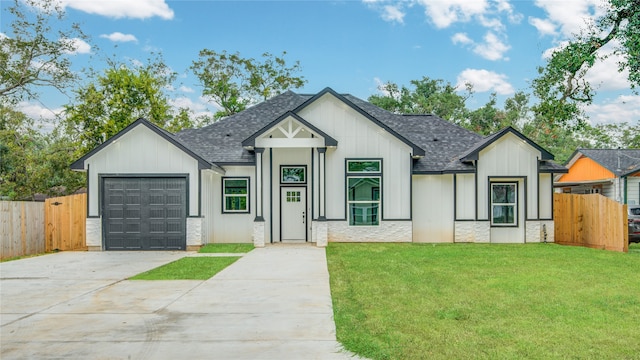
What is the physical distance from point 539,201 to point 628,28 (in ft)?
21.6

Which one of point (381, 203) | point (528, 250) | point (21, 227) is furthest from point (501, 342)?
point (21, 227)

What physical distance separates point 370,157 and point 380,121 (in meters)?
1.48

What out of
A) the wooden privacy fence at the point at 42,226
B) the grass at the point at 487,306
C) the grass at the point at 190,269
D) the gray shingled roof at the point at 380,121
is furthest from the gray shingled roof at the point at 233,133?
the grass at the point at 487,306

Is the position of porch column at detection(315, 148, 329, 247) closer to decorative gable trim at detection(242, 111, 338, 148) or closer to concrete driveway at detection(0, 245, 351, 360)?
decorative gable trim at detection(242, 111, 338, 148)

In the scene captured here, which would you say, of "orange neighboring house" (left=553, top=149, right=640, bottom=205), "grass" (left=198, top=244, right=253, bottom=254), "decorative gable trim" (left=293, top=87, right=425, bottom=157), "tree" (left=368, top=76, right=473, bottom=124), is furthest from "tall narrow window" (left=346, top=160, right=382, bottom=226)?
"tree" (left=368, top=76, right=473, bottom=124)

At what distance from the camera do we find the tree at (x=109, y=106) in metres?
29.8

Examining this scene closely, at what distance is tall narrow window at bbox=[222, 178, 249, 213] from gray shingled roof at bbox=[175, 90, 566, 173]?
2.45ft

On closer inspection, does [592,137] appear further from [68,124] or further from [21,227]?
[21,227]

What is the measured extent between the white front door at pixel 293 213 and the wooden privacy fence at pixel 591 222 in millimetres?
9748

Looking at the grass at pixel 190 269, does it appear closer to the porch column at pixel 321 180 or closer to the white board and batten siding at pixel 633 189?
the porch column at pixel 321 180

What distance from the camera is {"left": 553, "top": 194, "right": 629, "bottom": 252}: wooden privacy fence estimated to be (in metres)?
15.6

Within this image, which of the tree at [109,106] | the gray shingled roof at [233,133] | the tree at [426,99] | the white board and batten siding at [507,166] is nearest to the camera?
the white board and batten siding at [507,166]

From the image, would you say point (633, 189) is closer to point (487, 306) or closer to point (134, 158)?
point (487, 306)

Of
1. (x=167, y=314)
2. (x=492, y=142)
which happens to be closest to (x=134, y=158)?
(x=167, y=314)
